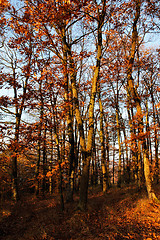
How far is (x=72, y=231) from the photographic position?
6535 millimetres

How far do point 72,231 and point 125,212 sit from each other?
343 cm

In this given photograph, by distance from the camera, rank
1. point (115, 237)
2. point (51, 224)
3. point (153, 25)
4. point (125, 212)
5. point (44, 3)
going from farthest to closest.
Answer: point (153, 25), point (44, 3), point (125, 212), point (51, 224), point (115, 237)

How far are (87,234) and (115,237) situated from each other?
1131 millimetres

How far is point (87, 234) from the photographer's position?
605 centimetres

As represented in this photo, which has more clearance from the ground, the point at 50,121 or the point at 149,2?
the point at 149,2

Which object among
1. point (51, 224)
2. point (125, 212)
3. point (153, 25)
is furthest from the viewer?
point (153, 25)

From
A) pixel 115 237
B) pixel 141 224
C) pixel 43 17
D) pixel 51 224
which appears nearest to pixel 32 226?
pixel 51 224

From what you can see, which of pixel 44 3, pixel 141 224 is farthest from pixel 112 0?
pixel 141 224

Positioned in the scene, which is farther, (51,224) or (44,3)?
(44,3)

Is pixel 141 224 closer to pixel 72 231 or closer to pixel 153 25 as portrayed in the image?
pixel 72 231

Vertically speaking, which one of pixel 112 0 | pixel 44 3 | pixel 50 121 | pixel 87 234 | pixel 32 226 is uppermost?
pixel 112 0

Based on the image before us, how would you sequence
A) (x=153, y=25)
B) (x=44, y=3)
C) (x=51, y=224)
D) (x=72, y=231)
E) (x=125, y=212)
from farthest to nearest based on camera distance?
1. (x=153, y=25)
2. (x=44, y=3)
3. (x=125, y=212)
4. (x=51, y=224)
5. (x=72, y=231)

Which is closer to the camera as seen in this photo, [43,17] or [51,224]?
[51,224]

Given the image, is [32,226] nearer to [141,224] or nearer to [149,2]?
[141,224]
